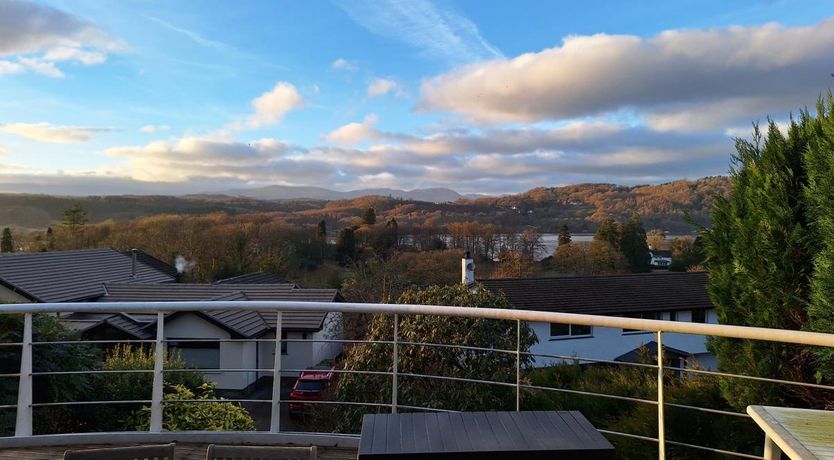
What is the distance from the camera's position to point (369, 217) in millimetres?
44094

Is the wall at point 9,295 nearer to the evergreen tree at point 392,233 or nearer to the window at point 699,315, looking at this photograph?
the evergreen tree at point 392,233

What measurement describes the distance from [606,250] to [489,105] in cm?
1424

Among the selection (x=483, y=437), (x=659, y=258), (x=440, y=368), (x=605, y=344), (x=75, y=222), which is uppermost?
(x=75, y=222)

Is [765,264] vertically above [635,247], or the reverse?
[765,264]

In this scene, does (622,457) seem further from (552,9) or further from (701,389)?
(552,9)

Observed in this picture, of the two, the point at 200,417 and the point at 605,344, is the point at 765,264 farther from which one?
the point at 605,344

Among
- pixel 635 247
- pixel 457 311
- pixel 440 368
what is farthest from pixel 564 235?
pixel 457 311

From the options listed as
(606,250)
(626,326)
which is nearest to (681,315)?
(606,250)

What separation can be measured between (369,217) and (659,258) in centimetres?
2217

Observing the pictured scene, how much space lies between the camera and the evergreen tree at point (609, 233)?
125 ft

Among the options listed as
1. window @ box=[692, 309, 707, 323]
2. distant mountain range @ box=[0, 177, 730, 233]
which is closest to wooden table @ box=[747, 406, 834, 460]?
window @ box=[692, 309, 707, 323]

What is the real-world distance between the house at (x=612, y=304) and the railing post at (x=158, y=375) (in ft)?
61.0

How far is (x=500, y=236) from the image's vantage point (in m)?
35.6

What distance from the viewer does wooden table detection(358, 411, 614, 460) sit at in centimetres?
172
